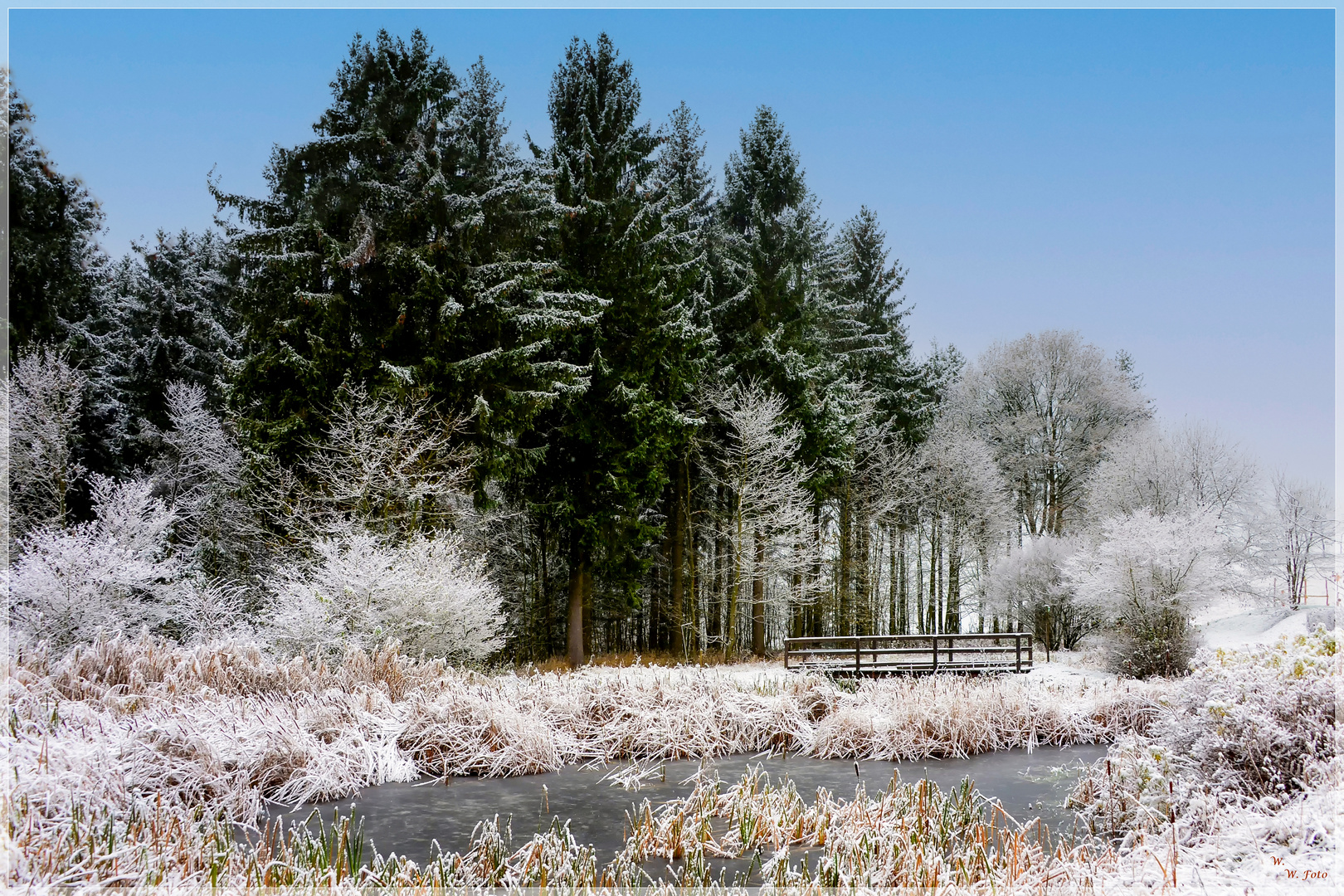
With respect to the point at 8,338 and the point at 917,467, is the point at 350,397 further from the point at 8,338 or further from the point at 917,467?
the point at 917,467

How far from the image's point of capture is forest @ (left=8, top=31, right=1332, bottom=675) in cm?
1667

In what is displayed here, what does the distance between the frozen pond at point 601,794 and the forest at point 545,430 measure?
4759 millimetres

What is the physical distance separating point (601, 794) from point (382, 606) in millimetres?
6209

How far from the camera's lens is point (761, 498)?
22328mm

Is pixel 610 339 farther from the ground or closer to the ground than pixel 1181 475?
farther from the ground

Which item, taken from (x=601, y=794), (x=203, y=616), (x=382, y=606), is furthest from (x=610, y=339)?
(x=601, y=794)

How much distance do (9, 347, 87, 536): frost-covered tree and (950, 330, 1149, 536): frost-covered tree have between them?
80.1 feet

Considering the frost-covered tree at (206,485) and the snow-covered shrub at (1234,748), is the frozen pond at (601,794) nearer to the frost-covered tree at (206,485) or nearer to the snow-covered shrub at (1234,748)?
the snow-covered shrub at (1234,748)

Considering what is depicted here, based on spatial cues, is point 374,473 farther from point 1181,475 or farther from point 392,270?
point 1181,475

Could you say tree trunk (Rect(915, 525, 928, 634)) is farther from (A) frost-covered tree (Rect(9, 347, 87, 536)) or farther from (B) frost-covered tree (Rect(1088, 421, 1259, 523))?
(A) frost-covered tree (Rect(9, 347, 87, 536))

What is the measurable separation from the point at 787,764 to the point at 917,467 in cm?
1781

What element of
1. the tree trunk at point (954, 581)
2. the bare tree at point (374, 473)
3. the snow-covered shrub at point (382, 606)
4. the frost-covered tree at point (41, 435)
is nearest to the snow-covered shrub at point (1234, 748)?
the snow-covered shrub at point (382, 606)

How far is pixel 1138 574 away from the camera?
57.0 feet

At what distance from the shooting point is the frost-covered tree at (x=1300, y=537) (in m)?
22.8
